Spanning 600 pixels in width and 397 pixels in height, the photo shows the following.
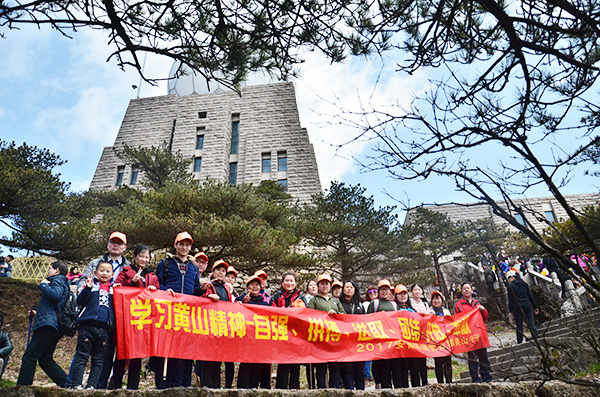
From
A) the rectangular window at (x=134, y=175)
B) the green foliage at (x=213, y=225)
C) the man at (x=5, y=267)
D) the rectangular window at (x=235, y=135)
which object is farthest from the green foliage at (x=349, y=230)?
the rectangular window at (x=134, y=175)

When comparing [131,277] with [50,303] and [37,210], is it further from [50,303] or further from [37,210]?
[37,210]

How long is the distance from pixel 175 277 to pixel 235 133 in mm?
22722

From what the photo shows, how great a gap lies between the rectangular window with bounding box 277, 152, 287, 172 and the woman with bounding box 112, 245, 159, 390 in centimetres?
1942

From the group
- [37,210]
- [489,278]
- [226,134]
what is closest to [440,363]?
[37,210]

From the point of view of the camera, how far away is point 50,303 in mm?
3521

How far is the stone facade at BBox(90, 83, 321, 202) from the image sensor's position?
2305 centimetres

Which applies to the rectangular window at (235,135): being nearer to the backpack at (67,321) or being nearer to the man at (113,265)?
the man at (113,265)

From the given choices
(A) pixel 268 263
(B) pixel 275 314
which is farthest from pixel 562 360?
(A) pixel 268 263

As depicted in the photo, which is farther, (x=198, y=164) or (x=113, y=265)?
(x=198, y=164)

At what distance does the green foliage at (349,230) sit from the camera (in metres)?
12.5

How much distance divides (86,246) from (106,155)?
54.5 ft

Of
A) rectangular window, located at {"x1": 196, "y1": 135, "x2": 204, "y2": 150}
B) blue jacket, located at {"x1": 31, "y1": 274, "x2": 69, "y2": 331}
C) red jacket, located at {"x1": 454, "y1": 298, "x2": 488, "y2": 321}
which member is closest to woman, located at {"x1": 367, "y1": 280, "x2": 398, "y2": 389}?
red jacket, located at {"x1": 454, "y1": 298, "x2": 488, "y2": 321}

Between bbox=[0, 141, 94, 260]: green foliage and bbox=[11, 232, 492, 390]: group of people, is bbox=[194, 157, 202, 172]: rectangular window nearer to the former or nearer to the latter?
bbox=[0, 141, 94, 260]: green foliage

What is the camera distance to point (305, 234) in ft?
41.6
